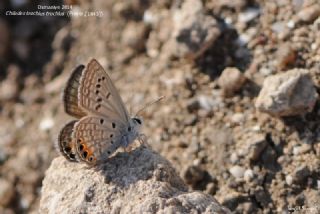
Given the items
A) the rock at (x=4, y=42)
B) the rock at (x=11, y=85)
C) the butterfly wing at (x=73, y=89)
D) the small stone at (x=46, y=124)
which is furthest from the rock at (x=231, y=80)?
the rock at (x=4, y=42)

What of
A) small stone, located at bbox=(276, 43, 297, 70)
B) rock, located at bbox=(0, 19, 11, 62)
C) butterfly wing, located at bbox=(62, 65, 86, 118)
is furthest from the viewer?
rock, located at bbox=(0, 19, 11, 62)

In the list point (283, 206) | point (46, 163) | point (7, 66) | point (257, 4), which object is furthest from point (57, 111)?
point (283, 206)

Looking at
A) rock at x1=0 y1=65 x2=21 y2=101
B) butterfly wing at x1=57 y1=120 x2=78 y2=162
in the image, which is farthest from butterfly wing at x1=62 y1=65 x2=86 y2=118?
rock at x1=0 y1=65 x2=21 y2=101

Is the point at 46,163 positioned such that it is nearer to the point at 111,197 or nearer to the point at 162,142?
the point at 162,142

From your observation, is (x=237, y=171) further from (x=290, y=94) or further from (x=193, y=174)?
(x=290, y=94)

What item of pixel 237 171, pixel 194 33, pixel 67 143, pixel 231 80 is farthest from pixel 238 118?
pixel 67 143

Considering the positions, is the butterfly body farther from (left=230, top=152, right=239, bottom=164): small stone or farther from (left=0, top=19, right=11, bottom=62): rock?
(left=0, top=19, right=11, bottom=62): rock
